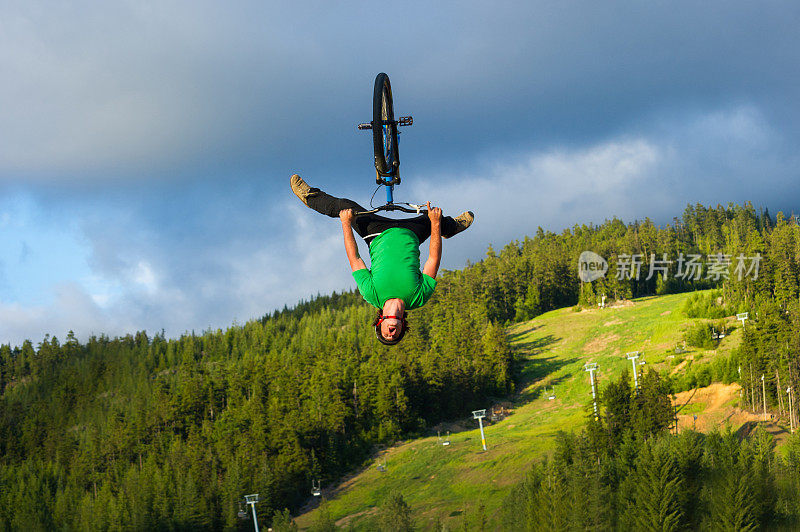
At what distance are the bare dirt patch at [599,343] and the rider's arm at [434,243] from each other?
112 m

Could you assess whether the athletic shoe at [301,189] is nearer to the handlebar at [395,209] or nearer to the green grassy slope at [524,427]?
the handlebar at [395,209]

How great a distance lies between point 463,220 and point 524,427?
275 ft

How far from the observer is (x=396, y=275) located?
1081 centimetres

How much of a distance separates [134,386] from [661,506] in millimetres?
141952

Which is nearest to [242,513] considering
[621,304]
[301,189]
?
[301,189]

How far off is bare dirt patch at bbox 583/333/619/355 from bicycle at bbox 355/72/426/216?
11255cm

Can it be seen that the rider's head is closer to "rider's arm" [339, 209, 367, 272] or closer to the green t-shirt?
the green t-shirt

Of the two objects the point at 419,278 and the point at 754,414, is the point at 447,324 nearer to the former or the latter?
the point at 754,414

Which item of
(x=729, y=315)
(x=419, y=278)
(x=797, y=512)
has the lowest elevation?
(x=797, y=512)

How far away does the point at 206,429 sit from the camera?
103 m

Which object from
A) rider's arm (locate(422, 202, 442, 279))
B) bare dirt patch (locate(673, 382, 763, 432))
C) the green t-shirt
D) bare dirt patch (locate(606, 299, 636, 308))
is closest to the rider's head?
the green t-shirt

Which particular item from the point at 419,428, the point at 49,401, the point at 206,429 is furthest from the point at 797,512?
the point at 49,401

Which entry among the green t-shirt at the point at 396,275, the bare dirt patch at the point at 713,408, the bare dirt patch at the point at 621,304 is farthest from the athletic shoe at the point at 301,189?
the bare dirt patch at the point at 621,304

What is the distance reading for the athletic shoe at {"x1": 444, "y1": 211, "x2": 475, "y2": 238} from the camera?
1199 cm
